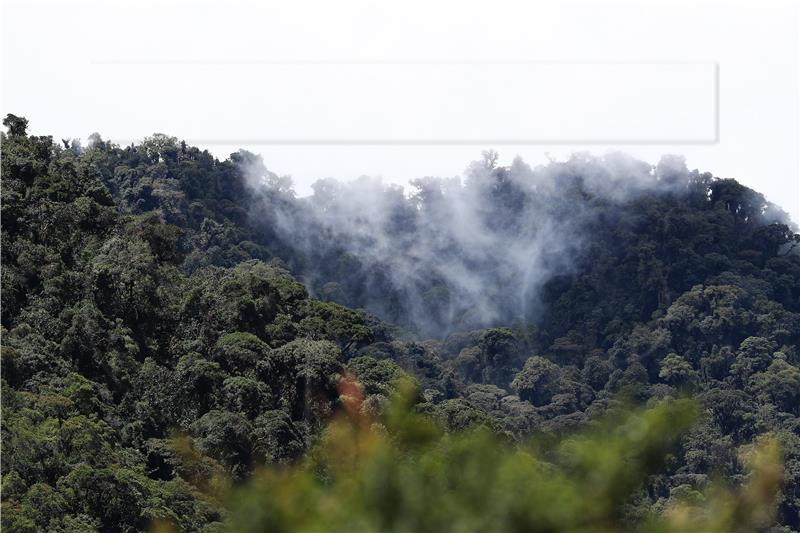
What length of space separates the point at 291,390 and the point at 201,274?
9.98m

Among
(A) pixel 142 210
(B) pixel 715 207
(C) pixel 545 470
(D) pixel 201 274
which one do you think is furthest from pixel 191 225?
(C) pixel 545 470

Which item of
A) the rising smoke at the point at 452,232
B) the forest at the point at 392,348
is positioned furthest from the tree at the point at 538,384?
the rising smoke at the point at 452,232

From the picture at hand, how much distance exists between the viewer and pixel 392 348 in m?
65.2

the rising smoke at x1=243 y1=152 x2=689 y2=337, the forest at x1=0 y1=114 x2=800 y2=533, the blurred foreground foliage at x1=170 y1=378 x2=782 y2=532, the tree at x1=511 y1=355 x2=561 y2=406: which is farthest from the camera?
the rising smoke at x1=243 y1=152 x2=689 y2=337

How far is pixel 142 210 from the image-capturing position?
221 feet

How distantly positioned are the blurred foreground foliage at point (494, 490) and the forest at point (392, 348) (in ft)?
0.05

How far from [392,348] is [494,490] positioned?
59.0m

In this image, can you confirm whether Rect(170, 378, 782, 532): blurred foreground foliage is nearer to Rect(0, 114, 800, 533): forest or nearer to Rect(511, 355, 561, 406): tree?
Rect(0, 114, 800, 533): forest

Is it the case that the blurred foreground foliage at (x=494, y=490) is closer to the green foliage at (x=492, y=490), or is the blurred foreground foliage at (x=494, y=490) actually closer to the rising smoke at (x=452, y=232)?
the green foliage at (x=492, y=490)

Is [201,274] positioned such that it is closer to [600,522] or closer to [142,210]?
[142,210]

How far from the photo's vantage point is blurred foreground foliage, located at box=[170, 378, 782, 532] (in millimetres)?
6266

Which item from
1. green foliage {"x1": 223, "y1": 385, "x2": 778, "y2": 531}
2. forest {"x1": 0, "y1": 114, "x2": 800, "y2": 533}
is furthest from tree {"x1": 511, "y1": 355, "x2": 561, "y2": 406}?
green foliage {"x1": 223, "y1": 385, "x2": 778, "y2": 531}

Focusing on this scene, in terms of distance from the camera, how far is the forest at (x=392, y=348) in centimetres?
668

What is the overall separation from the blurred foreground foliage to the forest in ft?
0.05
